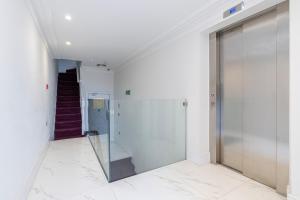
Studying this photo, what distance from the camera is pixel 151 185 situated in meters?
2.13

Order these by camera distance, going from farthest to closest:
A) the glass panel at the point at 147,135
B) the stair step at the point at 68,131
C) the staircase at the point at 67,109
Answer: the staircase at the point at 67,109, the stair step at the point at 68,131, the glass panel at the point at 147,135

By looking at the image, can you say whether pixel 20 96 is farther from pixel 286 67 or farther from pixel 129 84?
pixel 129 84

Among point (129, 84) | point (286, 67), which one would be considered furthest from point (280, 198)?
point (129, 84)

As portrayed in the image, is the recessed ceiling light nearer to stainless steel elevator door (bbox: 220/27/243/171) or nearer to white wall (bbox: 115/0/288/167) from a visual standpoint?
white wall (bbox: 115/0/288/167)

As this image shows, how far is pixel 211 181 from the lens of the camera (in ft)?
7.24

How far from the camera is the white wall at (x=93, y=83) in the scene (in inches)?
243

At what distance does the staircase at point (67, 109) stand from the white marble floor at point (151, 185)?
2.14 m

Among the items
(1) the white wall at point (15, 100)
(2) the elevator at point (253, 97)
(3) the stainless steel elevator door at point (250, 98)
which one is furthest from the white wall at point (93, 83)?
(3) the stainless steel elevator door at point (250, 98)

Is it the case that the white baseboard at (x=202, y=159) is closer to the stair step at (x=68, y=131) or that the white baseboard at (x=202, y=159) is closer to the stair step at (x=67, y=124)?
the stair step at (x=68, y=131)

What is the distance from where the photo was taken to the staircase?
16.1 ft

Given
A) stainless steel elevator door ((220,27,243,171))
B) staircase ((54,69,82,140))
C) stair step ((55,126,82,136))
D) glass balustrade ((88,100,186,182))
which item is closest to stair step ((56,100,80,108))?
staircase ((54,69,82,140))

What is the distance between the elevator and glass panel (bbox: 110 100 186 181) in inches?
27.0
